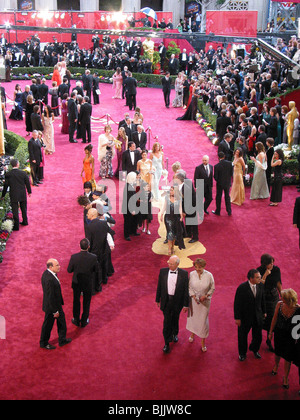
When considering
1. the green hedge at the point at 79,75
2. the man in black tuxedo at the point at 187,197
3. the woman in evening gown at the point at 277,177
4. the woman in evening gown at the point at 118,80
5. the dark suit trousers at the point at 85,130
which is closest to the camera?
the man in black tuxedo at the point at 187,197

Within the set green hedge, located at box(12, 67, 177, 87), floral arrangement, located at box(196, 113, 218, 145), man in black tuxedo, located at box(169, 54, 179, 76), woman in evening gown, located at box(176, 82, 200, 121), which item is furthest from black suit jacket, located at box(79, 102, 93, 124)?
man in black tuxedo, located at box(169, 54, 179, 76)

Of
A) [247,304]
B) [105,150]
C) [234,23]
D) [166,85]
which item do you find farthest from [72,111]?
[234,23]

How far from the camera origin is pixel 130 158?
1253 centimetres

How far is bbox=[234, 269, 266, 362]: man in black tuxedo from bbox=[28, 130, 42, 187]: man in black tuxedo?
7532mm

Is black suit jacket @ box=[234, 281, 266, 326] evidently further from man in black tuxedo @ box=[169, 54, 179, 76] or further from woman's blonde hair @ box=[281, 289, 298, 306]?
man in black tuxedo @ box=[169, 54, 179, 76]

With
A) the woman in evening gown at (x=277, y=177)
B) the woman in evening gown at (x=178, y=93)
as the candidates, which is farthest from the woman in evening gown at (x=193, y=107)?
the woman in evening gown at (x=277, y=177)

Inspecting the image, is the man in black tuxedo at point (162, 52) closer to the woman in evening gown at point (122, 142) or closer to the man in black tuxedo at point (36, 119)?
the man in black tuxedo at point (36, 119)

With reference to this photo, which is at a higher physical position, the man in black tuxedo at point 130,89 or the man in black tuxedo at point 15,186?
the man in black tuxedo at point 130,89

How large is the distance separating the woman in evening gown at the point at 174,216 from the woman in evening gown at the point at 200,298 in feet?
8.21

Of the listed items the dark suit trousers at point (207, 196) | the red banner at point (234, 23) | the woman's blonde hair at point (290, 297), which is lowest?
the dark suit trousers at point (207, 196)

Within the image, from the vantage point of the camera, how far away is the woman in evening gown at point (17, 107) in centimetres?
1986

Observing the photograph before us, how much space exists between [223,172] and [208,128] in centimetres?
757

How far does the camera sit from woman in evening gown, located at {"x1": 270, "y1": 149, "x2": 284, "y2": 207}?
11789 millimetres

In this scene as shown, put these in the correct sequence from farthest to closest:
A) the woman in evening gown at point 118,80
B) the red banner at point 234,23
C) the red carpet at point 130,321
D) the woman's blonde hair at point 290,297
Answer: the red banner at point 234,23 < the woman in evening gown at point 118,80 < the red carpet at point 130,321 < the woman's blonde hair at point 290,297
